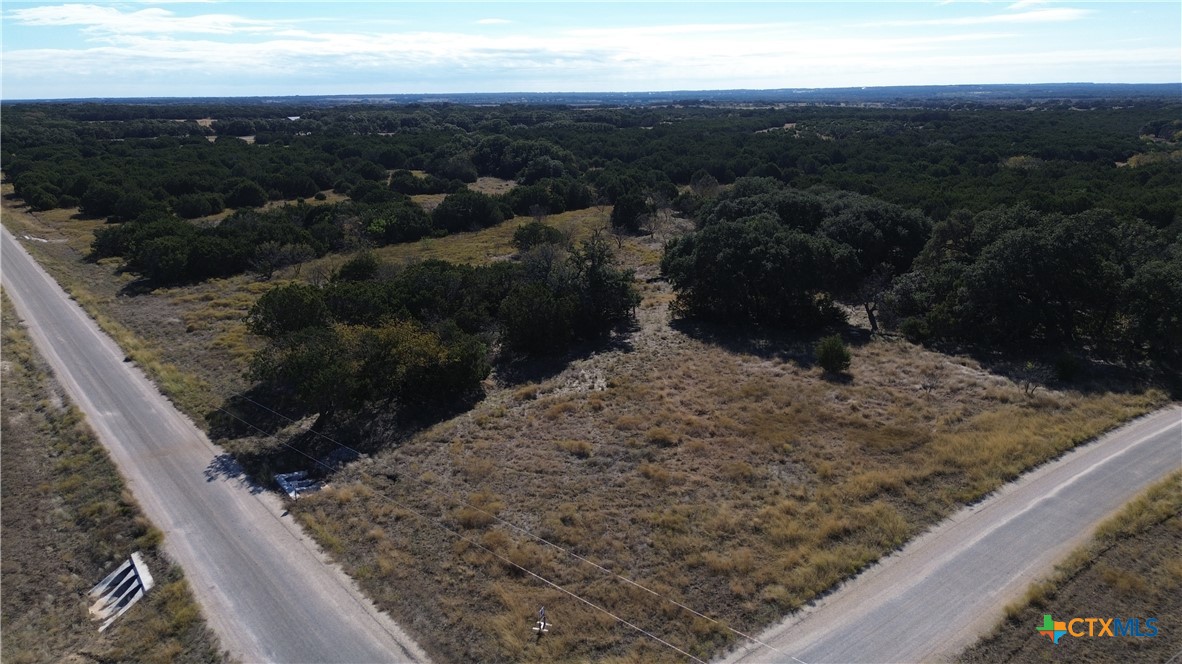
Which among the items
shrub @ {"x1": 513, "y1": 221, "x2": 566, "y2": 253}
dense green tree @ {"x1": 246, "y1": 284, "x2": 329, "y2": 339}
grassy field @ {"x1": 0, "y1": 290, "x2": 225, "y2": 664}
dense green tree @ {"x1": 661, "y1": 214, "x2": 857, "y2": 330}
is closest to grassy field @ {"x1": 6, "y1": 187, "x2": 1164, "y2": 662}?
dense green tree @ {"x1": 246, "y1": 284, "x2": 329, "y2": 339}

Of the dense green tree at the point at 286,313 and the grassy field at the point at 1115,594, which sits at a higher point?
the dense green tree at the point at 286,313

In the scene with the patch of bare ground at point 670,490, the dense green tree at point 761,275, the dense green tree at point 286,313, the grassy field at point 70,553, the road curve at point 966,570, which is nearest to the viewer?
the road curve at point 966,570

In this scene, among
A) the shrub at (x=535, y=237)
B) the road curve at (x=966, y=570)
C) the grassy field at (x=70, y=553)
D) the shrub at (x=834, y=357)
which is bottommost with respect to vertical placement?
the grassy field at (x=70, y=553)

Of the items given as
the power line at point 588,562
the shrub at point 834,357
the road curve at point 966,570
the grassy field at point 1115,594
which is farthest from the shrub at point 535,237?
the grassy field at point 1115,594

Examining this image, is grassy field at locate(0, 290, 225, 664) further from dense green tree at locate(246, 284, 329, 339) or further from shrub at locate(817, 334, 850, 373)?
shrub at locate(817, 334, 850, 373)

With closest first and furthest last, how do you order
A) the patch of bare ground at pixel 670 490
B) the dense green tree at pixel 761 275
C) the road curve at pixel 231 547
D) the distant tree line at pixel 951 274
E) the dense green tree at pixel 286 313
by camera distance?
the road curve at pixel 231 547
the patch of bare ground at pixel 670 490
the distant tree line at pixel 951 274
the dense green tree at pixel 286 313
the dense green tree at pixel 761 275

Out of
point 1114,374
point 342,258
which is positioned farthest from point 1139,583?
point 342,258

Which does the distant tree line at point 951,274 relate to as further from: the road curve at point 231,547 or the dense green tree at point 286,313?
the road curve at point 231,547
